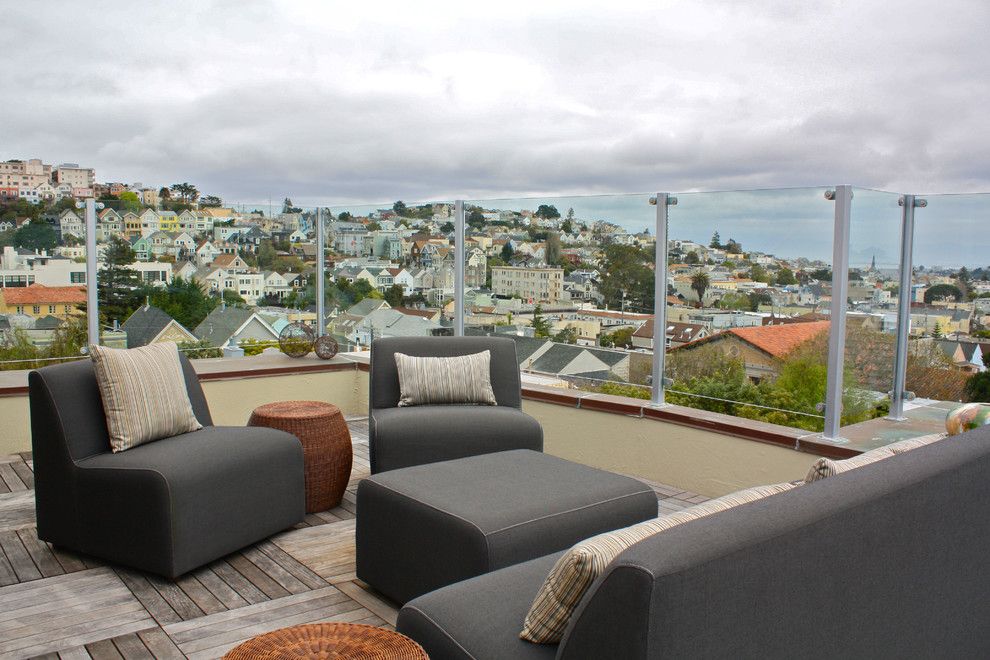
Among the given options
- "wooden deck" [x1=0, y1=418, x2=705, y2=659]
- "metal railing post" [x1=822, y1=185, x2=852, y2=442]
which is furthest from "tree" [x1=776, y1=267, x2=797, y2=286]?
"wooden deck" [x1=0, y1=418, x2=705, y2=659]

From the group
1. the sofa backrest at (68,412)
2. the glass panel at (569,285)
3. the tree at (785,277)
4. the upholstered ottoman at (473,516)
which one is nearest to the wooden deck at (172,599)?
the upholstered ottoman at (473,516)

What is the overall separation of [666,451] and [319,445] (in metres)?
1.95

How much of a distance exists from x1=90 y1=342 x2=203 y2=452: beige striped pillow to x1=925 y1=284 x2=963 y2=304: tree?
3.52 metres

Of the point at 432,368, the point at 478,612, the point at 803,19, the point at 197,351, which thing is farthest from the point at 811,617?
the point at 803,19

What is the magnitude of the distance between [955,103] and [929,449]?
1211 cm

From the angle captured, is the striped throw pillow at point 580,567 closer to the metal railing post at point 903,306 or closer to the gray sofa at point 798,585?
the gray sofa at point 798,585

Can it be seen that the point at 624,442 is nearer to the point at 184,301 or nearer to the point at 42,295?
the point at 184,301

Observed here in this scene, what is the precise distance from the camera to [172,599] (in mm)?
2883

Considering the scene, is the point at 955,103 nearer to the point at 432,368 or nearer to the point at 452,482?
the point at 432,368

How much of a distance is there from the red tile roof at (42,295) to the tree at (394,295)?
6.72 ft

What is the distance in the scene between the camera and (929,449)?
183 centimetres

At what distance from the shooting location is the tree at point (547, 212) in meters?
5.07

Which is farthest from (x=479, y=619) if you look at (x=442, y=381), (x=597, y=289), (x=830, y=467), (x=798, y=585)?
(x=597, y=289)

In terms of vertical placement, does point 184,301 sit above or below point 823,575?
above
